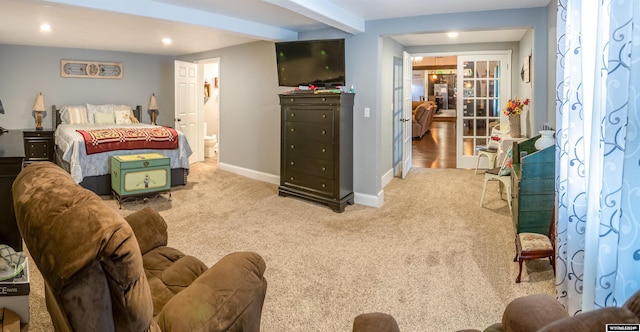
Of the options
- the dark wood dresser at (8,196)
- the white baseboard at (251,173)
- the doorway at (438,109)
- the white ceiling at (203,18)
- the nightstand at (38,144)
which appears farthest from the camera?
the doorway at (438,109)

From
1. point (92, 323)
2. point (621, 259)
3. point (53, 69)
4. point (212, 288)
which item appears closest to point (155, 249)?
point (212, 288)

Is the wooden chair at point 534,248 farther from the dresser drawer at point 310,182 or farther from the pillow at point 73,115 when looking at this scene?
the pillow at point 73,115

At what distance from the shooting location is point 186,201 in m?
5.31

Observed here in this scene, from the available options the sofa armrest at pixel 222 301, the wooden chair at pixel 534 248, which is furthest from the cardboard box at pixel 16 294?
the wooden chair at pixel 534 248

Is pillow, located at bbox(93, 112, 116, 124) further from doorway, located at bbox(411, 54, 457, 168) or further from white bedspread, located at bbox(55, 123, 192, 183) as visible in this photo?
doorway, located at bbox(411, 54, 457, 168)

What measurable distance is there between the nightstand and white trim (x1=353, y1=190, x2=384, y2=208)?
5.47m

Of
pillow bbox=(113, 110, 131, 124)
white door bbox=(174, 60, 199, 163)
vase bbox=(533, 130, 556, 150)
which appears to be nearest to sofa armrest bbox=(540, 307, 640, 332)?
vase bbox=(533, 130, 556, 150)

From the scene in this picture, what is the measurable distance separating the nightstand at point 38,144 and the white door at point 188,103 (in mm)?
2077

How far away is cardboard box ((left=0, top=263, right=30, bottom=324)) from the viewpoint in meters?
2.26

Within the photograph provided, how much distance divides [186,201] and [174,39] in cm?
258

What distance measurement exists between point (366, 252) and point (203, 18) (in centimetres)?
297

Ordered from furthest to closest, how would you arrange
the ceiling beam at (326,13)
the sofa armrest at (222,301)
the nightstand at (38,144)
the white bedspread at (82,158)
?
the nightstand at (38,144) < the white bedspread at (82,158) < the ceiling beam at (326,13) < the sofa armrest at (222,301)

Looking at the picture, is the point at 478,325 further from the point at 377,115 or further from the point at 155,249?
the point at 377,115

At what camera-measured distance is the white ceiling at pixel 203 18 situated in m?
3.93
